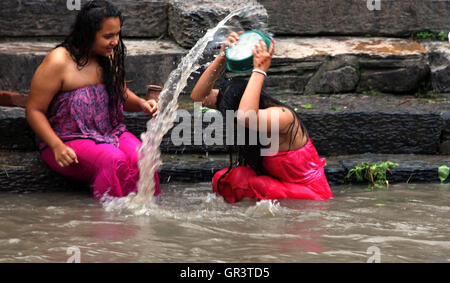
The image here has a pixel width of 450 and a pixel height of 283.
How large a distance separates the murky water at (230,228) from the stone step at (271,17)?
1.64 metres

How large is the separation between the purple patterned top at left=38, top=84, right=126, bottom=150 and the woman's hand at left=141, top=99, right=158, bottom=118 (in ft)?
0.87

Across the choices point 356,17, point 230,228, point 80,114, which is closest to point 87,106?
point 80,114

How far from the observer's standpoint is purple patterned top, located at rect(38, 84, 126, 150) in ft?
13.1

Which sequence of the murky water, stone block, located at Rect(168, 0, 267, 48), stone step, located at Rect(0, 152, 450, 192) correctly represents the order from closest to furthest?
the murky water
stone step, located at Rect(0, 152, 450, 192)
stone block, located at Rect(168, 0, 267, 48)

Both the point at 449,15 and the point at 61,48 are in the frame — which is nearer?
the point at 61,48

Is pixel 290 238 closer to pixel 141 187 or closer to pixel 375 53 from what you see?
pixel 141 187

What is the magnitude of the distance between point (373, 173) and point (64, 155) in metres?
2.07

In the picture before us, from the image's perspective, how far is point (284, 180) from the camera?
4035 millimetres

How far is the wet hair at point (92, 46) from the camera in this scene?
3.92 meters

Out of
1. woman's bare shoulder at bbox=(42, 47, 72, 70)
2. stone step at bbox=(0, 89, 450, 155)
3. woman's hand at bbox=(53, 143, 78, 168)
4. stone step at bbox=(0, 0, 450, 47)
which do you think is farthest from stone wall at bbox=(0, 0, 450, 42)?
woman's hand at bbox=(53, 143, 78, 168)

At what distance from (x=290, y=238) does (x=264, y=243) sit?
0.17 m

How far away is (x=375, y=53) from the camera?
5.21 metres

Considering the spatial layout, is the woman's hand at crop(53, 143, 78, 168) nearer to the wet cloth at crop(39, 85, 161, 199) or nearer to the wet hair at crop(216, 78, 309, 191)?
the wet cloth at crop(39, 85, 161, 199)
